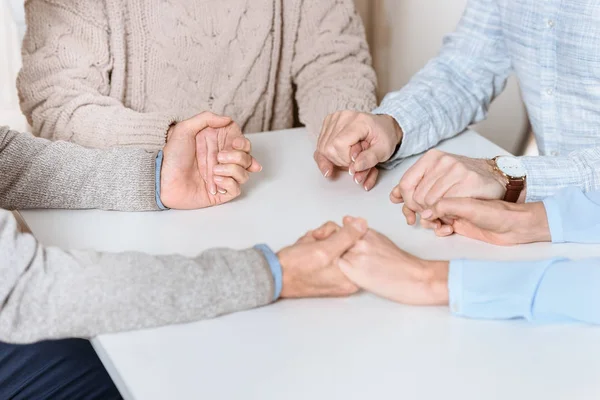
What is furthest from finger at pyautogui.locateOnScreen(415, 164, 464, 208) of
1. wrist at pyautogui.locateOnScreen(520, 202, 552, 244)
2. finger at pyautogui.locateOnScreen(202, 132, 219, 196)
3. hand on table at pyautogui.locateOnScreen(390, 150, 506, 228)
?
finger at pyautogui.locateOnScreen(202, 132, 219, 196)

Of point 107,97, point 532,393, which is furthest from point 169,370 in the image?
point 107,97

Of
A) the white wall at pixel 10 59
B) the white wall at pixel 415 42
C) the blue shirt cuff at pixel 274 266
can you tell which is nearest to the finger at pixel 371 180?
the blue shirt cuff at pixel 274 266

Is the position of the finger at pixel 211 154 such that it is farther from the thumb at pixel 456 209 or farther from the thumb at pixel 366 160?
the thumb at pixel 456 209

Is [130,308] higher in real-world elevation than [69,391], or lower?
higher

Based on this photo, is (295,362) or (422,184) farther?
(422,184)

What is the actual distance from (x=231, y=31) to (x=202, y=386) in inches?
38.2

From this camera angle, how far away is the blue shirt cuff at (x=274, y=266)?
86cm

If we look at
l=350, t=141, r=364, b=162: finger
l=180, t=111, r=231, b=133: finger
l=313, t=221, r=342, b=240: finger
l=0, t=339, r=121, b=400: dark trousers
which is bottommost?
l=0, t=339, r=121, b=400: dark trousers

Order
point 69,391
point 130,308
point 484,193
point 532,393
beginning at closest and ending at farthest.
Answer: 1. point 532,393
2. point 130,308
3. point 484,193
4. point 69,391

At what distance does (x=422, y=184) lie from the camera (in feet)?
3.51

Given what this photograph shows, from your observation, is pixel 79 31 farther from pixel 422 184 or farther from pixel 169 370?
pixel 169 370

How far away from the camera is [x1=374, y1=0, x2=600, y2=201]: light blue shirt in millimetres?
1147

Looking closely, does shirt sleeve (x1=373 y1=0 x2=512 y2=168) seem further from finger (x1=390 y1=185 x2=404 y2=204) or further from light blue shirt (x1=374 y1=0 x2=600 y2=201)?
finger (x1=390 y1=185 x2=404 y2=204)

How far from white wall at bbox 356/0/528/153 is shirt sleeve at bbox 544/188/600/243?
3.35 ft
